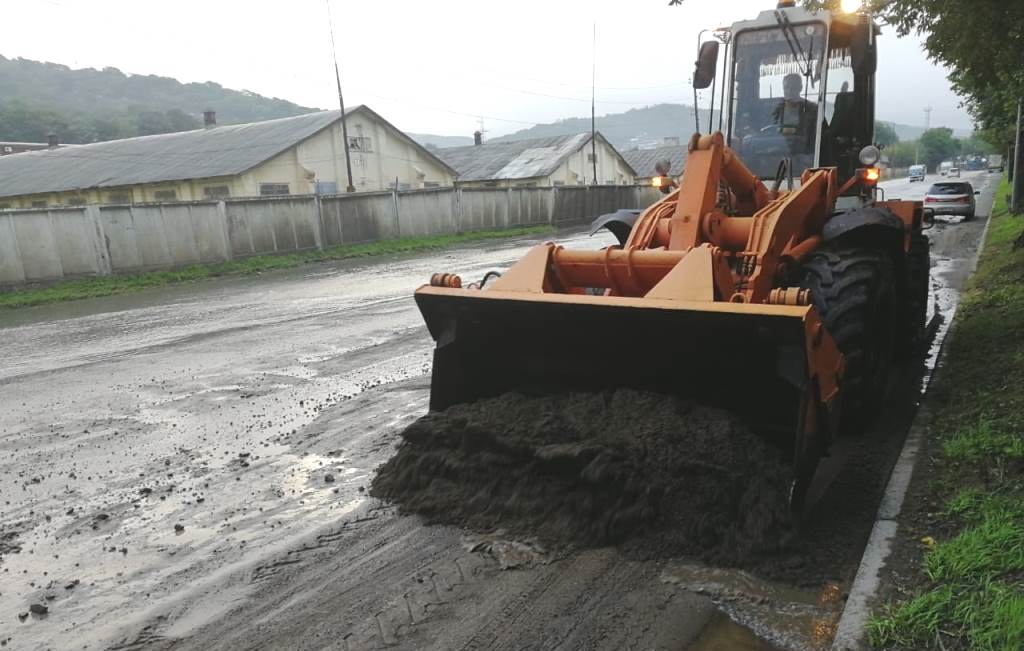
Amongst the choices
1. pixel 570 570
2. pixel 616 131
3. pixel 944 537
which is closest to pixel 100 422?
pixel 570 570

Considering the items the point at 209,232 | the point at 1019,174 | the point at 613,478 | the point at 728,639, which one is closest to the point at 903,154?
the point at 1019,174

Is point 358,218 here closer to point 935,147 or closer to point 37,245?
point 37,245

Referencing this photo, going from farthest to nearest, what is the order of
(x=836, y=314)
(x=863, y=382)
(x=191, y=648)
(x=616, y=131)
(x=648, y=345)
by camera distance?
(x=616, y=131) < (x=863, y=382) < (x=836, y=314) < (x=648, y=345) < (x=191, y=648)

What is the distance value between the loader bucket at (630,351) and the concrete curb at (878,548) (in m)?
0.43

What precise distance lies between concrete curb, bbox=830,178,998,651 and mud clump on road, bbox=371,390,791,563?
0.40 meters

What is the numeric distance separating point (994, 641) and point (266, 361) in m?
7.16

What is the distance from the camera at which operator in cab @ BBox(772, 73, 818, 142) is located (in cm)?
630

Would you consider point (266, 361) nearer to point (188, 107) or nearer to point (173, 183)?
point (173, 183)

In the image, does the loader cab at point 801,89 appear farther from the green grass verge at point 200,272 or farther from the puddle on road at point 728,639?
the green grass verge at point 200,272

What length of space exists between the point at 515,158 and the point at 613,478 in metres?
45.2

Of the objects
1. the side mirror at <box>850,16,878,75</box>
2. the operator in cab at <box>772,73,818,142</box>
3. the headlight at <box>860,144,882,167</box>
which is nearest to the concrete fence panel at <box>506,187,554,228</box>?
the side mirror at <box>850,16,878,75</box>

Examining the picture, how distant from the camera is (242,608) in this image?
11.3 ft

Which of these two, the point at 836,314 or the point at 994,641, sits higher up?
the point at 836,314

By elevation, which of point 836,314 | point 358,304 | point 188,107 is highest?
point 188,107
